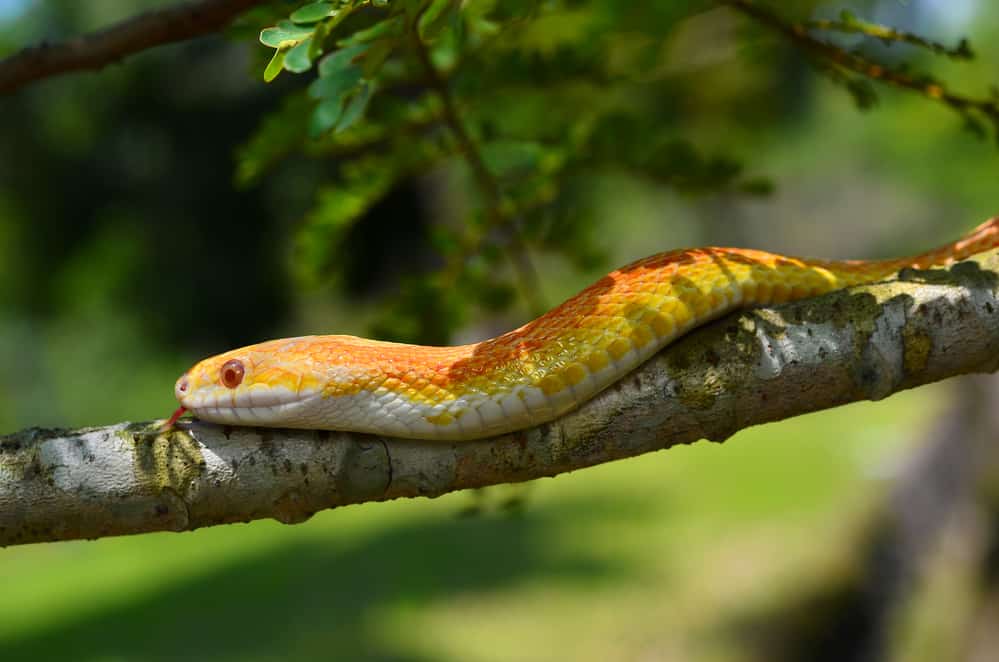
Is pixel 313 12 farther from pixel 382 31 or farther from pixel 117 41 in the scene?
pixel 117 41

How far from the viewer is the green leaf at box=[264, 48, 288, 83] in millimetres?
2145

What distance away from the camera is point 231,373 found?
3053mm

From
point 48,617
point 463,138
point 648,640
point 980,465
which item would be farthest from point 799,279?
point 48,617

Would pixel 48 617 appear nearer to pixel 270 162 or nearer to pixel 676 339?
pixel 270 162

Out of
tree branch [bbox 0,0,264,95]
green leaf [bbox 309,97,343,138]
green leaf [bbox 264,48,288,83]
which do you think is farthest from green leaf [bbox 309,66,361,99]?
tree branch [bbox 0,0,264,95]

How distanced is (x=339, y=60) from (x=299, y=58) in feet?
0.66

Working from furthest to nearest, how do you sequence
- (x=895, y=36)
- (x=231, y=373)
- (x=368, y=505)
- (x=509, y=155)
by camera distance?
(x=368, y=505) < (x=509, y=155) < (x=895, y=36) < (x=231, y=373)

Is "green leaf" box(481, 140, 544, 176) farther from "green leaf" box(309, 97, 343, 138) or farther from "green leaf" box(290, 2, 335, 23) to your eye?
"green leaf" box(290, 2, 335, 23)

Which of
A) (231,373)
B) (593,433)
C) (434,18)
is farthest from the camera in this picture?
(231,373)

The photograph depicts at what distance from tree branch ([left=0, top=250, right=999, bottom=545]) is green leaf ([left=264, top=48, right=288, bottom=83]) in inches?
39.7

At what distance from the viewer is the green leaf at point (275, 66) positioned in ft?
7.04

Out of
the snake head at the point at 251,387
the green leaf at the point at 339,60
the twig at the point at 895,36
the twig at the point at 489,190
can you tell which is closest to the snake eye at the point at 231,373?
the snake head at the point at 251,387

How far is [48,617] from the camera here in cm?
1562

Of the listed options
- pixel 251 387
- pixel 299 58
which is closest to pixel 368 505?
pixel 251 387
